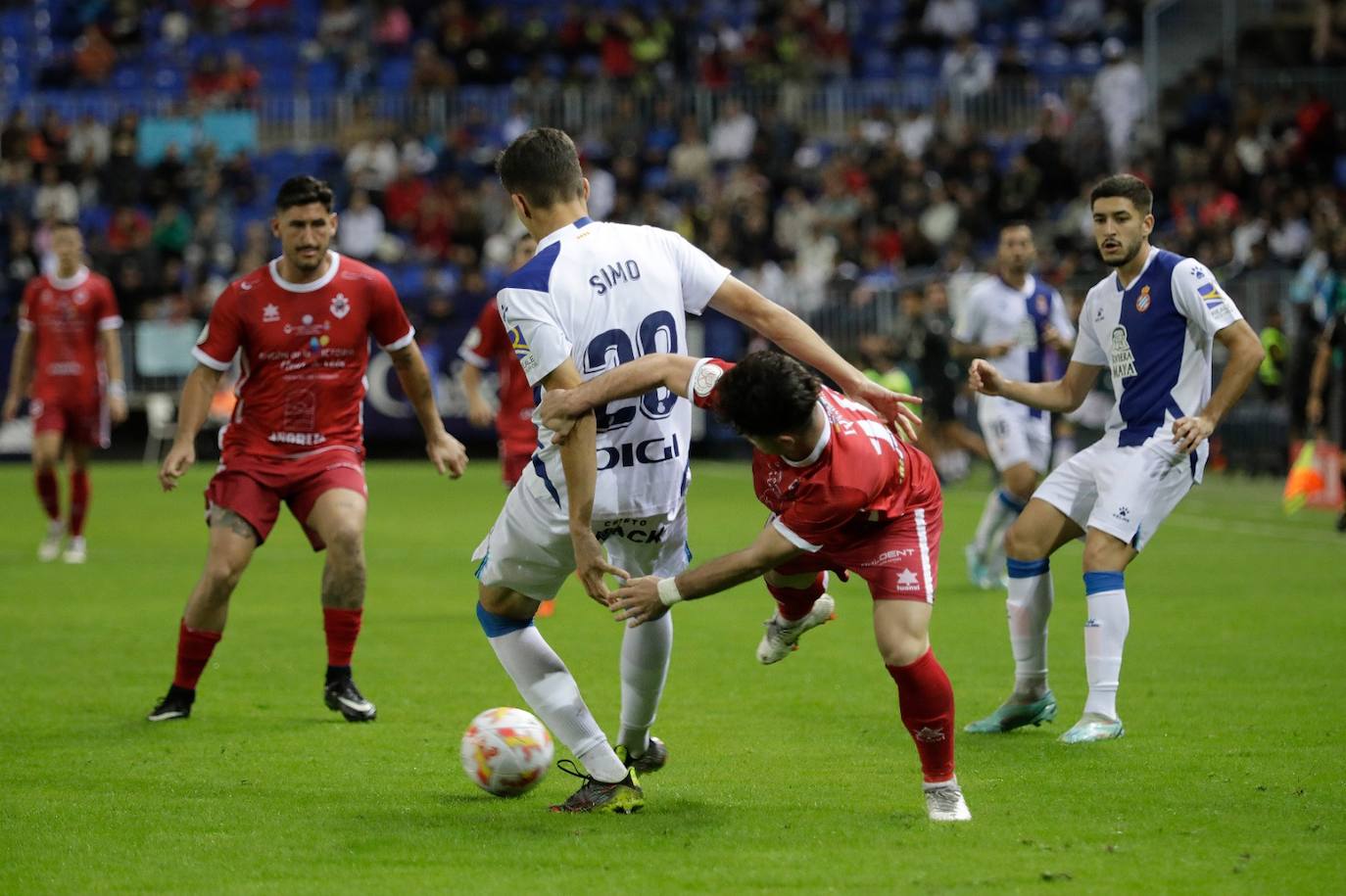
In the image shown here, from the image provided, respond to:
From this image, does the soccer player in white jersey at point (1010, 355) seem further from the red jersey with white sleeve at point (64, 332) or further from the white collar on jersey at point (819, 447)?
the red jersey with white sleeve at point (64, 332)

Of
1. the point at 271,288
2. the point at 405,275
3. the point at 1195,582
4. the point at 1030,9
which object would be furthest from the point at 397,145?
the point at 271,288

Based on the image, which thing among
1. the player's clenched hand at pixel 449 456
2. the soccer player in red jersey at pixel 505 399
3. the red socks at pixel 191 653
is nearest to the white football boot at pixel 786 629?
the player's clenched hand at pixel 449 456

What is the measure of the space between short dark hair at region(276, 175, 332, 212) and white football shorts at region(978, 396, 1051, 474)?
16.9ft

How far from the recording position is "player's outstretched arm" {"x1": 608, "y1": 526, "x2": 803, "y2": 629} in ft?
18.3

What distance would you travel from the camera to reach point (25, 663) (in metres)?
9.66

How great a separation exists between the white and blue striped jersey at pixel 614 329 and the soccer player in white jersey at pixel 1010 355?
18.3 ft

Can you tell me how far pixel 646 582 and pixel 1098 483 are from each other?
8.86 ft

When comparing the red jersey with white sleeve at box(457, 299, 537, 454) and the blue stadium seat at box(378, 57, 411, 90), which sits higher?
the blue stadium seat at box(378, 57, 411, 90)

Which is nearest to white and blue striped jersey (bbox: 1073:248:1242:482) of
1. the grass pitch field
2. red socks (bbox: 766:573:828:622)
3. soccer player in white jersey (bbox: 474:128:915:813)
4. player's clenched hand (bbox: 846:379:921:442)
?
the grass pitch field

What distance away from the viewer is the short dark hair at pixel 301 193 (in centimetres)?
805

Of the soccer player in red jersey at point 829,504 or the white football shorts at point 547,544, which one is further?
the white football shorts at point 547,544

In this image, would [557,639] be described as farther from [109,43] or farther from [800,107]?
[109,43]

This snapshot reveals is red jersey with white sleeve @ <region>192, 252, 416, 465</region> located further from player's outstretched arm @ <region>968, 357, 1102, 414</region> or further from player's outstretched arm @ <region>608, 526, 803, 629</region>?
player's outstretched arm @ <region>608, 526, 803, 629</region>

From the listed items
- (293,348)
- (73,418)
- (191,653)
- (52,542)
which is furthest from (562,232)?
(52,542)
